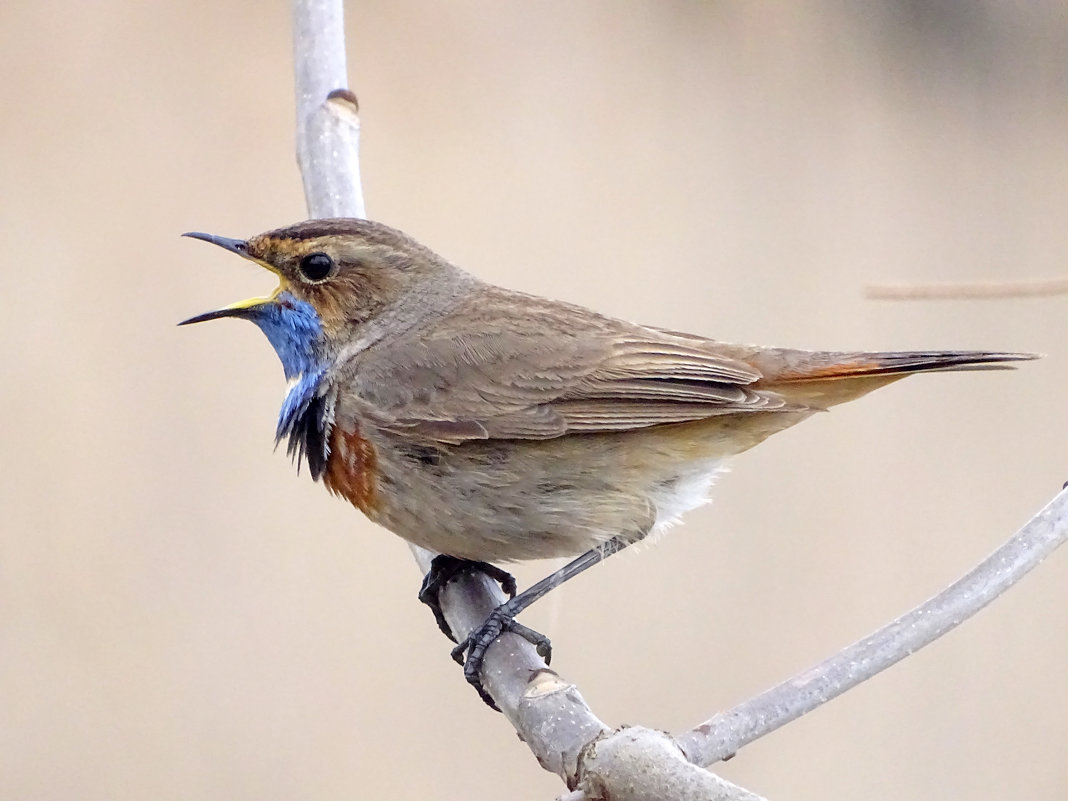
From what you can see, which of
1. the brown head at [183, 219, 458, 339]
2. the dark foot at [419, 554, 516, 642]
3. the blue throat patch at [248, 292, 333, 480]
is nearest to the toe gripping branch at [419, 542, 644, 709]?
the dark foot at [419, 554, 516, 642]

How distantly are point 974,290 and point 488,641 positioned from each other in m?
1.29

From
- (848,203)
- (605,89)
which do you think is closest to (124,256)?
(605,89)

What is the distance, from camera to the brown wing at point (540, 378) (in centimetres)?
323

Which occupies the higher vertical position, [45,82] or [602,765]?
[45,82]

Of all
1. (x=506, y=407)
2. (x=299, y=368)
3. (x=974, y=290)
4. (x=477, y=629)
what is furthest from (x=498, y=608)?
(x=974, y=290)

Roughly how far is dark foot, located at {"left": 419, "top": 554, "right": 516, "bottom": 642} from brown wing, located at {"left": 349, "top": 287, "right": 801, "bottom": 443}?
34 cm

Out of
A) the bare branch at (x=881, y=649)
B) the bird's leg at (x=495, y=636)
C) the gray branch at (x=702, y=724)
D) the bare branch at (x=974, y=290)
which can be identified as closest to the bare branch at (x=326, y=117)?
the bird's leg at (x=495, y=636)

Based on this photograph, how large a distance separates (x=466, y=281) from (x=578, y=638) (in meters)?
2.35

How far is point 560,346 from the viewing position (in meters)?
3.39

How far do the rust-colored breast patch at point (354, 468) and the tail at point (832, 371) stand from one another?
953 millimetres

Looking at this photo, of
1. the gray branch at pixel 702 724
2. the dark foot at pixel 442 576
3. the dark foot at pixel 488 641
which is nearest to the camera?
the gray branch at pixel 702 724

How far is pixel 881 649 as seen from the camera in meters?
2.11

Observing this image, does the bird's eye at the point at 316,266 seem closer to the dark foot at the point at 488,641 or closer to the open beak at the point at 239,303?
the open beak at the point at 239,303

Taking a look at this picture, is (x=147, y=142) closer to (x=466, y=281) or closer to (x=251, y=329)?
(x=251, y=329)
